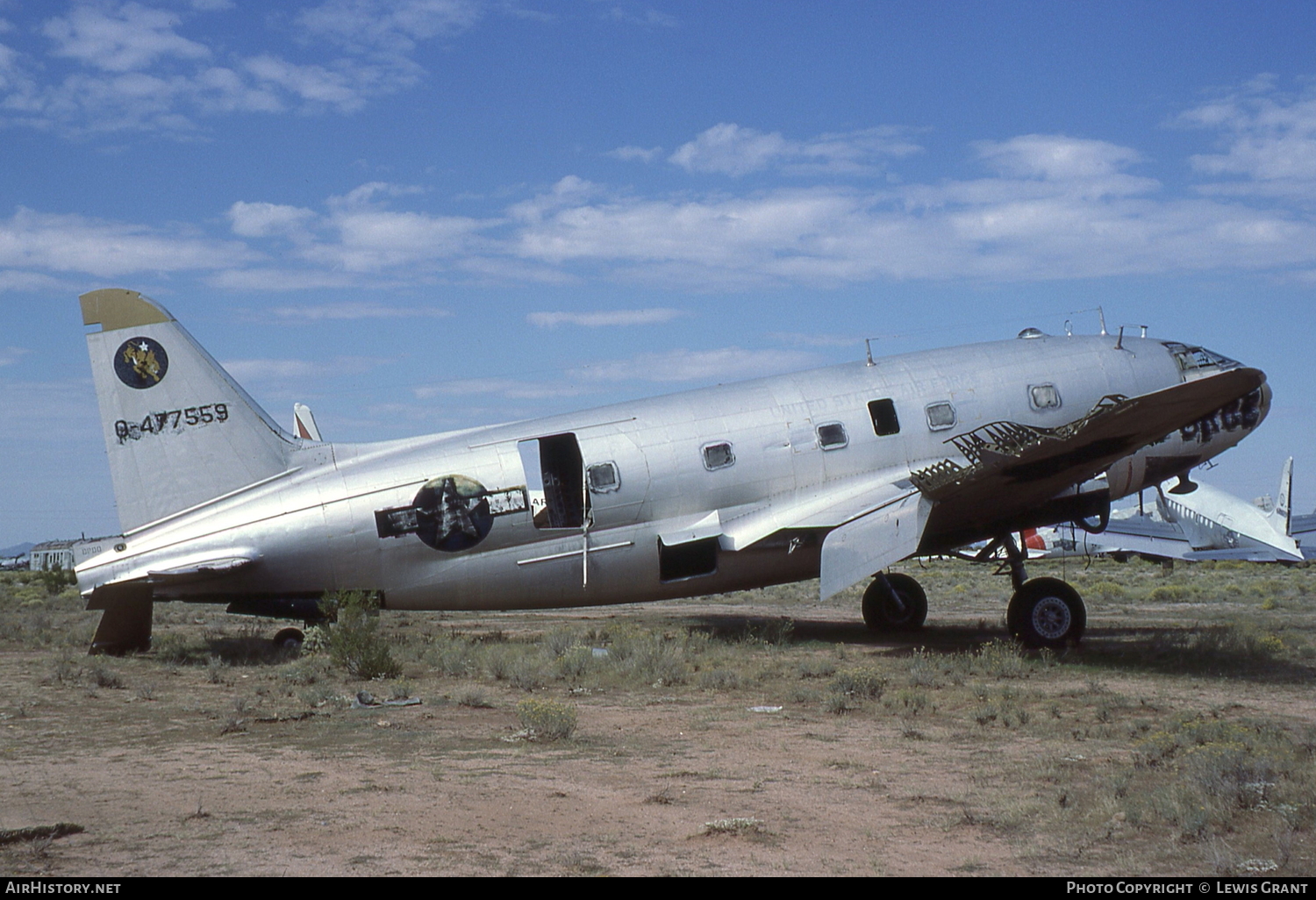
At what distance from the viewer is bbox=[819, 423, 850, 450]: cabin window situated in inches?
747

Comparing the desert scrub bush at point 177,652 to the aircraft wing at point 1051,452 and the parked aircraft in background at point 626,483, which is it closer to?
the parked aircraft in background at point 626,483

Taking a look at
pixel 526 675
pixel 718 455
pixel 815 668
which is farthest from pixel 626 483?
pixel 815 668

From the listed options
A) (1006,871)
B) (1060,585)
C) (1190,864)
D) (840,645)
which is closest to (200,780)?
(1006,871)

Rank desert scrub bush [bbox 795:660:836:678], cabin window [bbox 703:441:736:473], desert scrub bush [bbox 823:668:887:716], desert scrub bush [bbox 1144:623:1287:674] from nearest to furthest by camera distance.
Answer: desert scrub bush [bbox 823:668:887:716] < desert scrub bush [bbox 795:660:836:678] < desert scrub bush [bbox 1144:623:1287:674] < cabin window [bbox 703:441:736:473]

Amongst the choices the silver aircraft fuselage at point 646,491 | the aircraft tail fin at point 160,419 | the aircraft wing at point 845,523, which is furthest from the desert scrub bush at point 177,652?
the aircraft wing at point 845,523

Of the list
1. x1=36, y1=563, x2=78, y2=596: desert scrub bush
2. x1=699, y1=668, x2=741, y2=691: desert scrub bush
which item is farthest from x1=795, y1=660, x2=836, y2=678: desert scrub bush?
x1=36, y1=563, x2=78, y2=596: desert scrub bush

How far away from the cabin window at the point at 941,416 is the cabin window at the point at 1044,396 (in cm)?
148

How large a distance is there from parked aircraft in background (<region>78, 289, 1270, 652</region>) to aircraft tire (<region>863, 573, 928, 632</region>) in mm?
2615

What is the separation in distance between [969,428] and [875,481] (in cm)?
204

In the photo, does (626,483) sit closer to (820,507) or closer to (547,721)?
(820,507)

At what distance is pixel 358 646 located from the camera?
52.1ft

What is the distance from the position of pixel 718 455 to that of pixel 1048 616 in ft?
20.1

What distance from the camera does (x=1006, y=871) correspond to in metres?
6.87

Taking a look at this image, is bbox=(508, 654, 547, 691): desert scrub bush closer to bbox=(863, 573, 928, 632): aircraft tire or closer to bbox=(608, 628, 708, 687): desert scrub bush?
bbox=(608, 628, 708, 687): desert scrub bush
